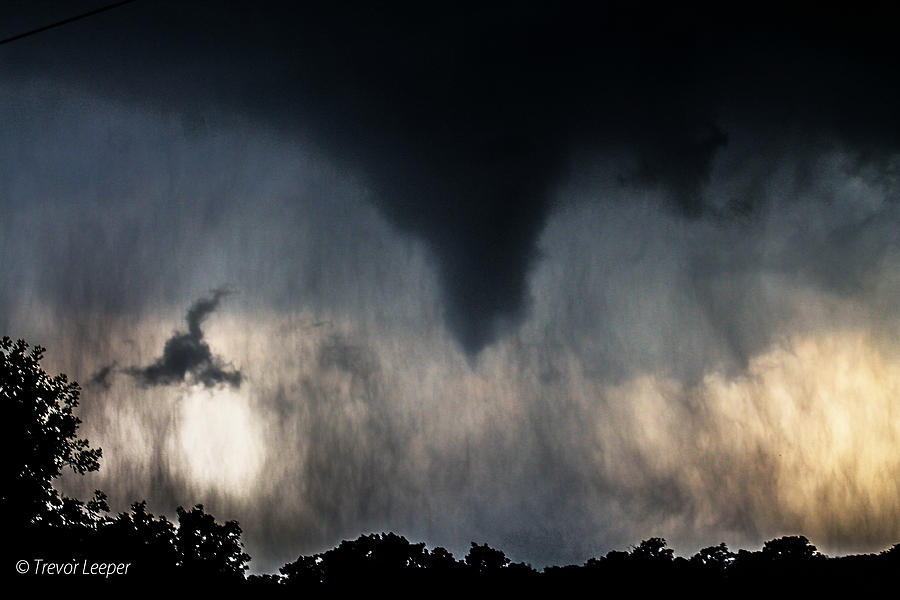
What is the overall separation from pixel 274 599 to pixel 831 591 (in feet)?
60.4

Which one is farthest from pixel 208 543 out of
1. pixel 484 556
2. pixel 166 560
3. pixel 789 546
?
pixel 789 546

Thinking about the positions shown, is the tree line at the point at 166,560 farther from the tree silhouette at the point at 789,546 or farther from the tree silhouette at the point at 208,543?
the tree silhouette at the point at 789,546

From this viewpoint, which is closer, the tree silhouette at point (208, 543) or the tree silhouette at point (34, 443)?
the tree silhouette at point (34, 443)

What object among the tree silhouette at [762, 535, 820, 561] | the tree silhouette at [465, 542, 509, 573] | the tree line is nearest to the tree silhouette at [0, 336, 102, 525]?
the tree line

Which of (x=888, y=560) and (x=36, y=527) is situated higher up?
(x=36, y=527)

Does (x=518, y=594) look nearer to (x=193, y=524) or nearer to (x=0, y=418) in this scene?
(x=0, y=418)

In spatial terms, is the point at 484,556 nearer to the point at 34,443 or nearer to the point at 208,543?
the point at 208,543

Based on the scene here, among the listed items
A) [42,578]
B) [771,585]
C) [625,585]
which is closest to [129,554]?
[42,578]

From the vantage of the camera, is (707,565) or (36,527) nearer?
(707,565)

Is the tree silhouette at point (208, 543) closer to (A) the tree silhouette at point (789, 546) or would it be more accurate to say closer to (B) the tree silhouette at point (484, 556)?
(B) the tree silhouette at point (484, 556)

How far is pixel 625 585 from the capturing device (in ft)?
70.5

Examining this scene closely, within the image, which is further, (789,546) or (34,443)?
(789,546)

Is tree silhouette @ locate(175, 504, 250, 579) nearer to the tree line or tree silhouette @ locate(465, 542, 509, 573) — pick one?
the tree line

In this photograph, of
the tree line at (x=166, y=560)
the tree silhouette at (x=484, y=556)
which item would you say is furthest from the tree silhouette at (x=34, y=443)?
the tree silhouette at (x=484, y=556)
